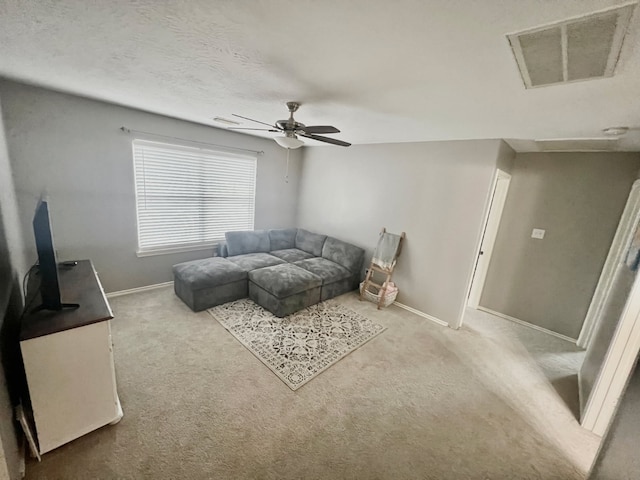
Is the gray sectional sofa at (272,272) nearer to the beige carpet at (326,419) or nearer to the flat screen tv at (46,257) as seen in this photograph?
the beige carpet at (326,419)

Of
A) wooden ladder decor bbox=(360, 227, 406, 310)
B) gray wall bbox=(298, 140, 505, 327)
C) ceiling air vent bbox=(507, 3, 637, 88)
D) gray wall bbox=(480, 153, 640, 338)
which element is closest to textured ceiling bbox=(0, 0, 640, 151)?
ceiling air vent bbox=(507, 3, 637, 88)

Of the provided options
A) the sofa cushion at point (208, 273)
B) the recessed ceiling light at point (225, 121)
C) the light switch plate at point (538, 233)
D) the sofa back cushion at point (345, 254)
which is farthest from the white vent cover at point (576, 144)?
the sofa cushion at point (208, 273)

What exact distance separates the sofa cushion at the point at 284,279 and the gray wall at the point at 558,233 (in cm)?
279

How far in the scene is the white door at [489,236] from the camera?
3449 mm

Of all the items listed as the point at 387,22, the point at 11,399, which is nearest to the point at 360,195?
the point at 387,22

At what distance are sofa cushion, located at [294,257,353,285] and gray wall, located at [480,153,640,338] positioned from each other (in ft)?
7.44

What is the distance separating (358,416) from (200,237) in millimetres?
3338

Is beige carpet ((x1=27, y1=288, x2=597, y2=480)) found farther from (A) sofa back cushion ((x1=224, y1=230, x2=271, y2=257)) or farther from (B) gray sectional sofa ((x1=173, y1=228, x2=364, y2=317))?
(A) sofa back cushion ((x1=224, y1=230, x2=271, y2=257))

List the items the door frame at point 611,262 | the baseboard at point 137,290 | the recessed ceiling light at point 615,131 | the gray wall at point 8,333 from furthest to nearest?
the baseboard at point 137,290 < the door frame at point 611,262 < the recessed ceiling light at point 615,131 < the gray wall at point 8,333

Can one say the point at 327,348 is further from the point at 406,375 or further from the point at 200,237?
the point at 200,237

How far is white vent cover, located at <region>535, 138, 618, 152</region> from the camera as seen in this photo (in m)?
2.48

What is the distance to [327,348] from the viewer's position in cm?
253

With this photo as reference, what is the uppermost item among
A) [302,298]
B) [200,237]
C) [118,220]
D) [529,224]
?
[529,224]

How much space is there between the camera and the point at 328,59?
1398 millimetres
